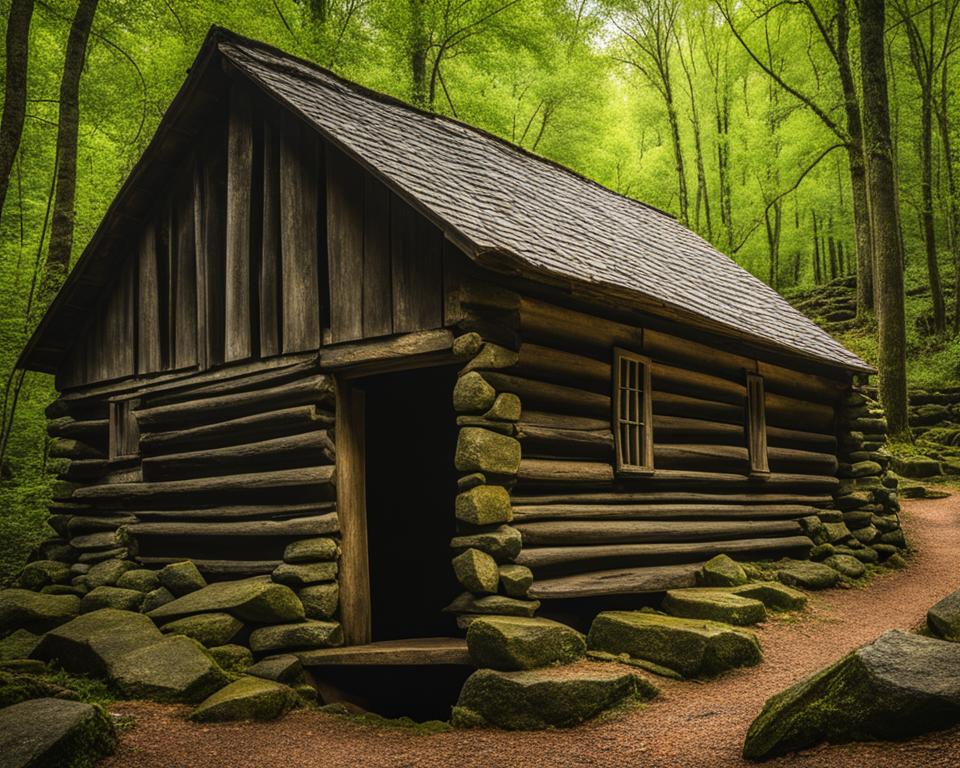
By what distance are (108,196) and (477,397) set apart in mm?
16350

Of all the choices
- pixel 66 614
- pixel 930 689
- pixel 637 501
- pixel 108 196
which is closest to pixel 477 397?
pixel 637 501

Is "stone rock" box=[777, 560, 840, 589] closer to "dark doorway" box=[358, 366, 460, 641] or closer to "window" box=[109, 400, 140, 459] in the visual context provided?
"dark doorway" box=[358, 366, 460, 641]

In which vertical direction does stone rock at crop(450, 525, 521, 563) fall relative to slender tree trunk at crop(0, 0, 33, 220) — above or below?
below

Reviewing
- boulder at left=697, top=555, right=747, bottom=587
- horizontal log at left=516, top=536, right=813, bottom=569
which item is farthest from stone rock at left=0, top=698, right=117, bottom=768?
boulder at left=697, top=555, right=747, bottom=587

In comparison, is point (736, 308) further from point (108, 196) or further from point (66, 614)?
point (108, 196)

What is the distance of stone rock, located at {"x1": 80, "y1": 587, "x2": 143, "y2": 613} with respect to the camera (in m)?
8.66

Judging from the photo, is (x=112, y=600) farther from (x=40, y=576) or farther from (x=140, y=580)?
(x=40, y=576)

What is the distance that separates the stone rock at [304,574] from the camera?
25.0ft

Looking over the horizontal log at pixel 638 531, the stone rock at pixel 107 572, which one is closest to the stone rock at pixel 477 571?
the horizontal log at pixel 638 531

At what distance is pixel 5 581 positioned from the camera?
11.0m

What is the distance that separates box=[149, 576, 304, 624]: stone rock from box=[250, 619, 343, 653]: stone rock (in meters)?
0.10

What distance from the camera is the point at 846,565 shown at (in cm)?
1142

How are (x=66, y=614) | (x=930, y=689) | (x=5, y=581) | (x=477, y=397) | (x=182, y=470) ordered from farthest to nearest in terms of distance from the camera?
(x=5, y=581) < (x=182, y=470) < (x=66, y=614) < (x=477, y=397) < (x=930, y=689)

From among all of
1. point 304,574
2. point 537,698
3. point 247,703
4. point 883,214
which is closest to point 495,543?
point 537,698
